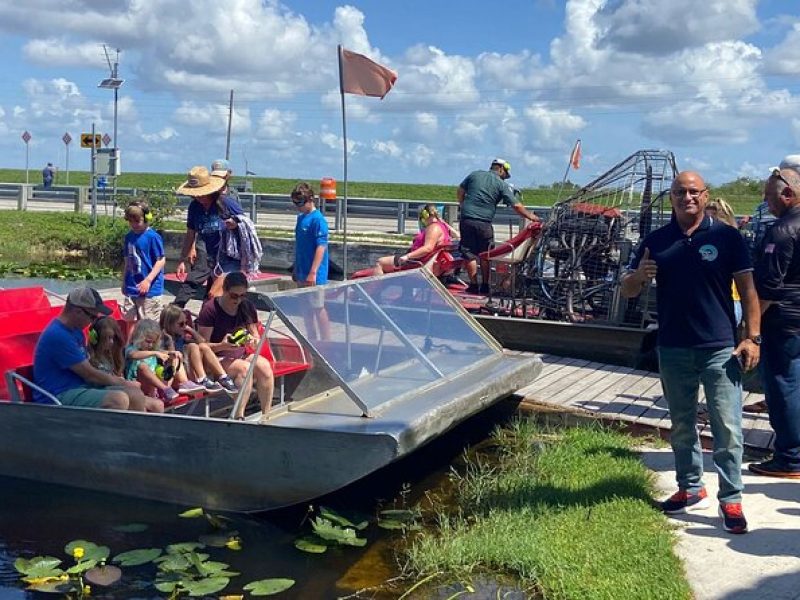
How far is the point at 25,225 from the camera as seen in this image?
88.0 ft

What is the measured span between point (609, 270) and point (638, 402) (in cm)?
240

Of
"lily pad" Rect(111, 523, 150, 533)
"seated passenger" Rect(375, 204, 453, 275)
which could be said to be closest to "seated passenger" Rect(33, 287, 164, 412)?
"lily pad" Rect(111, 523, 150, 533)

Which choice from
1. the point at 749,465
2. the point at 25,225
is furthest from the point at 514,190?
the point at 25,225

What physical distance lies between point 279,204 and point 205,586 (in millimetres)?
24535

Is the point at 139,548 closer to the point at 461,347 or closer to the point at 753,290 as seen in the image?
the point at 461,347

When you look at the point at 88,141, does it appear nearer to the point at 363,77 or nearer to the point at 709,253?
the point at 363,77

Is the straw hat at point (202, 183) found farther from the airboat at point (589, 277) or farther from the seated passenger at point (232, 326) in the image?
the airboat at point (589, 277)

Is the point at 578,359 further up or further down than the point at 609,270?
further down

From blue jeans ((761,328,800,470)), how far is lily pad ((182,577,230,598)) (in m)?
3.70

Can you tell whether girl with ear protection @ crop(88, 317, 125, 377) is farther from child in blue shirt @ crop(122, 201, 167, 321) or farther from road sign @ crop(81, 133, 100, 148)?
road sign @ crop(81, 133, 100, 148)

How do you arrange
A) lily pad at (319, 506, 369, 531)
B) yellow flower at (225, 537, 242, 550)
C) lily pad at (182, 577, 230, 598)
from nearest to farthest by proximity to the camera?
lily pad at (182, 577, 230, 598) < yellow flower at (225, 537, 242, 550) < lily pad at (319, 506, 369, 531)

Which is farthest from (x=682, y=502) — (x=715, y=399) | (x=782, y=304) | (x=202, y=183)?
(x=202, y=183)

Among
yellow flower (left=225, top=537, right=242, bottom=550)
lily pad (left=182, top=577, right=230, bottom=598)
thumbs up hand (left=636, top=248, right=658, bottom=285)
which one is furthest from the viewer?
yellow flower (left=225, top=537, right=242, bottom=550)

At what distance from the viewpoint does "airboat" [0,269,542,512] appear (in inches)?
232
